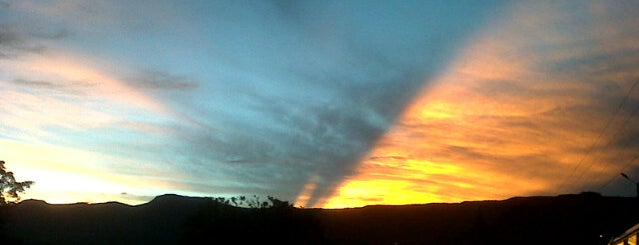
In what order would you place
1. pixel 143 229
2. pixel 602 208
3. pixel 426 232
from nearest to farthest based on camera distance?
pixel 602 208 < pixel 426 232 < pixel 143 229

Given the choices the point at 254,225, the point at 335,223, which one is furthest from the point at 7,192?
the point at 335,223

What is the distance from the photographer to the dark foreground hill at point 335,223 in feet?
244

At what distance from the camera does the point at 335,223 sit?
459 feet

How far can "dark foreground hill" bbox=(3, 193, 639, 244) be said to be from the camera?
2928 inches

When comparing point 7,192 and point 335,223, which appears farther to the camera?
point 335,223

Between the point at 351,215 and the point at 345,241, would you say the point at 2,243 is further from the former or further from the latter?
the point at 351,215

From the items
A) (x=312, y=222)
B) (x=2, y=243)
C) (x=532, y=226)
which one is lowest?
(x=2, y=243)

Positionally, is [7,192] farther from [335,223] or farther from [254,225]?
[335,223]

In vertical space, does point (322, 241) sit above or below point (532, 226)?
below

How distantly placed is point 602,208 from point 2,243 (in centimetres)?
8930

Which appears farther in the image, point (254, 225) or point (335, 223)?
point (335, 223)

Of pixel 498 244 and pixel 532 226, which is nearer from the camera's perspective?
pixel 498 244

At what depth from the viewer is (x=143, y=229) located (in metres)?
146

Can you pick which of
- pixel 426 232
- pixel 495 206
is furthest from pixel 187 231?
pixel 495 206
